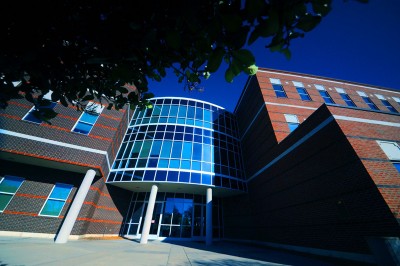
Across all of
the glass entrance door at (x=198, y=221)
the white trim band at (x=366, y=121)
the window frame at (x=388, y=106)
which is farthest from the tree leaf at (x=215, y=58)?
the window frame at (x=388, y=106)

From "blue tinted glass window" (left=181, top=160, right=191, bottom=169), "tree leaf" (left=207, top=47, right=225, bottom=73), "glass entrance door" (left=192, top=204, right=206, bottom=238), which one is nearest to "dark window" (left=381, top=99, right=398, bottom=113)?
"blue tinted glass window" (left=181, top=160, right=191, bottom=169)

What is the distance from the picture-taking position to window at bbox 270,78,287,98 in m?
16.4

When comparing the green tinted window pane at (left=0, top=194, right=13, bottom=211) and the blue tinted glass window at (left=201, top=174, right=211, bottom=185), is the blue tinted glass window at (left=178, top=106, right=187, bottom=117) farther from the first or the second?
the green tinted window pane at (left=0, top=194, right=13, bottom=211)

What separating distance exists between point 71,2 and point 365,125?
11.6 metres

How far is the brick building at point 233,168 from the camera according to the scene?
24.1 ft

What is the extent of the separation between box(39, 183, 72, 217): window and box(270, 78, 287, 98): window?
18.5 meters

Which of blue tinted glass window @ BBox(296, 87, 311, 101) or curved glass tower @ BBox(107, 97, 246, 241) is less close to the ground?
blue tinted glass window @ BBox(296, 87, 311, 101)

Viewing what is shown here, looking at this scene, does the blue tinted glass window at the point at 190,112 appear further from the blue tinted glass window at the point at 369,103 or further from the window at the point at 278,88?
the blue tinted glass window at the point at 369,103

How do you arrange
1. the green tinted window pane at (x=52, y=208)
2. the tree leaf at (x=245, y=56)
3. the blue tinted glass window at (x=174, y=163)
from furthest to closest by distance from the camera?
the blue tinted glass window at (x=174, y=163)
the green tinted window pane at (x=52, y=208)
the tree leaf at (x=245, y=56)

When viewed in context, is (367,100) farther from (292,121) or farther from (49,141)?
(49,141)

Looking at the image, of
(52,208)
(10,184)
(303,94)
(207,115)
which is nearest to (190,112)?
(207,115)

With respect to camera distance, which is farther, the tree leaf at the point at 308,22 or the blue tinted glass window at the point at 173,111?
the blue tinted glass window at the point at 173,111

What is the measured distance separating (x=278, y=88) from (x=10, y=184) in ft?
71.6

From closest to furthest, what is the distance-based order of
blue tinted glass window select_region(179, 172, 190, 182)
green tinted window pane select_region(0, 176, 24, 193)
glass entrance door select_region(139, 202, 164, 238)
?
1. green tinted window pane select_region(0, 176, 24, 193)
2. blue tinted glass window select_region(179, 172, 190, 182)
3. glass entrance door select_region(139, 202, 164, 238)
